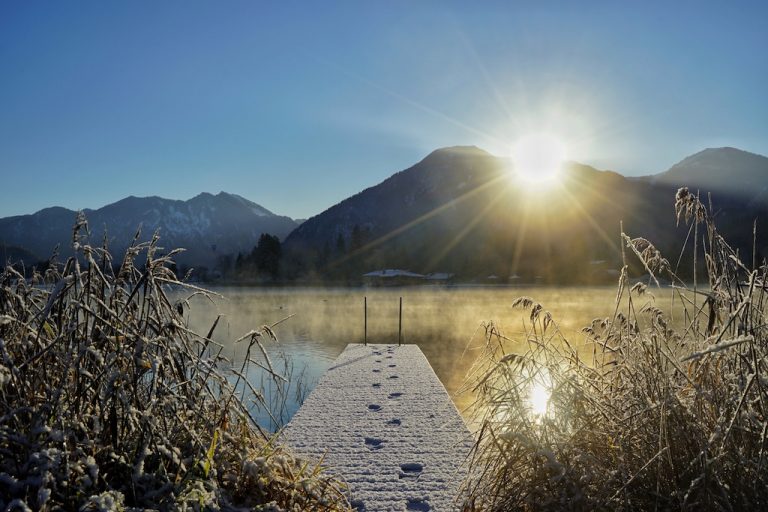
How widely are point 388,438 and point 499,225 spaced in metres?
111

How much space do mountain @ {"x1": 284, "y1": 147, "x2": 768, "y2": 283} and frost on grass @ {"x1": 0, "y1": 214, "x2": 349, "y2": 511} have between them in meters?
57.1

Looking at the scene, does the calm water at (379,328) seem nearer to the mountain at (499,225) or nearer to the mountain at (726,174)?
the mountain at (499,225)

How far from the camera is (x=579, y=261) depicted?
78.7 meters

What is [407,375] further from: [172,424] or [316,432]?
[172,424]

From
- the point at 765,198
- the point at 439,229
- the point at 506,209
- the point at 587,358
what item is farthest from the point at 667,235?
the point at 587,358

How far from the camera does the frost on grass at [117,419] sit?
82.4 inches

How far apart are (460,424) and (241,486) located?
366cm

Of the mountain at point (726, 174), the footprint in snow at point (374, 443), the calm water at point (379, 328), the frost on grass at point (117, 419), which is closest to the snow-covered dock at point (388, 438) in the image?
the footprint in snow at point (374, 443)

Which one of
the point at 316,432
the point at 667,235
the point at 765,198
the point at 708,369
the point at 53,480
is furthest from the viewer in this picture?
the point at 765,198

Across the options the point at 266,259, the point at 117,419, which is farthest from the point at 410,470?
the point at 266,259

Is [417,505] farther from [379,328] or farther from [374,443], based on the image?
[379,328]

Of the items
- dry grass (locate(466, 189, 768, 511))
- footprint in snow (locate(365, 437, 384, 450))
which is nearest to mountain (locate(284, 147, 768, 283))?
footprint in snow (locate(365, 437, 384, 450))

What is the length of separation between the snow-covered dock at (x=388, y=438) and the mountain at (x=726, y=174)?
17866cm

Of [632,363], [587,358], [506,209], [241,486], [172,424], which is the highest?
[506,209]
